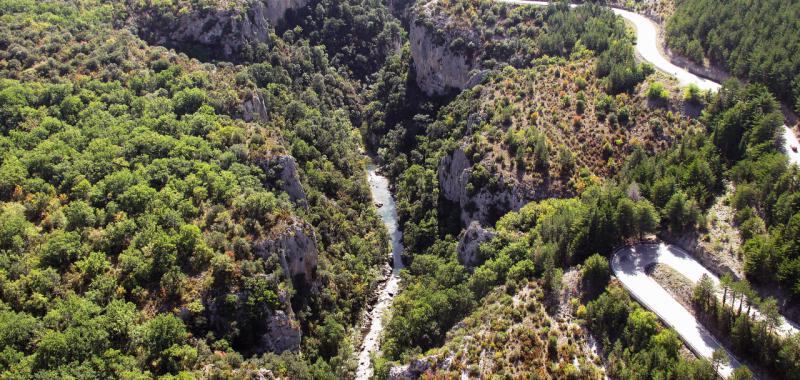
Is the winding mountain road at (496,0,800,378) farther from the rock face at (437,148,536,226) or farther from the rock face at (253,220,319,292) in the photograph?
the rock face at (253,220,319,292)

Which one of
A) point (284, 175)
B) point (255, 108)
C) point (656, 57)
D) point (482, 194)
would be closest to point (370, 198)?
point (284, 175)

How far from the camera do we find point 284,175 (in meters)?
114

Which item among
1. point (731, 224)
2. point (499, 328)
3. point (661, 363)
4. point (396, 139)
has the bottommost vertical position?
point (396, 139)

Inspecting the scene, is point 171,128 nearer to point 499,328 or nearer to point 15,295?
point 15,295

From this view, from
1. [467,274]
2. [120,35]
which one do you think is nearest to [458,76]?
[467,274]

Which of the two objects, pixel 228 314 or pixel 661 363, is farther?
pixel 228 314

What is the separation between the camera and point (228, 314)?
86.8m

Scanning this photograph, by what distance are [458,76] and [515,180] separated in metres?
54.4

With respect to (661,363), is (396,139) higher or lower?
lower

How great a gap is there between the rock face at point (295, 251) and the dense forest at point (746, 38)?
3577 inches

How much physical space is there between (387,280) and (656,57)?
262 feet

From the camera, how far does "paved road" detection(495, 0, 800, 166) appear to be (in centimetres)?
10008

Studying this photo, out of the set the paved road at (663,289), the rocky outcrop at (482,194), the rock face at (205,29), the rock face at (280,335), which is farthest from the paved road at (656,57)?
the rock face at (280,335)

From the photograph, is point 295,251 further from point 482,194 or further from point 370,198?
point 370,198
